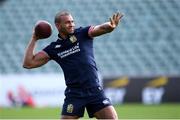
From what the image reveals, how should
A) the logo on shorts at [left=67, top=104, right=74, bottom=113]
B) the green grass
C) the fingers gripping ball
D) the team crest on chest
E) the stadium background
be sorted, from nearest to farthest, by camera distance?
the logo on shorts at [left=67, top=104, right=74, bottom=113]
the team crest on chest
the fingers gripping ball
the green grass
the stadium background

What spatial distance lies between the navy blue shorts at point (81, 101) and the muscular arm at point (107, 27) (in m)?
0.71

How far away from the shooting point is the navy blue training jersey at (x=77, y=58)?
7430 mm

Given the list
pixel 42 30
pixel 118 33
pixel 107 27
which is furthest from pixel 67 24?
pixel 118 33

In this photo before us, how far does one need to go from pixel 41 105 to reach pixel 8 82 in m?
1.20

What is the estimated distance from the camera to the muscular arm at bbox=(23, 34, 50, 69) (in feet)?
24.9

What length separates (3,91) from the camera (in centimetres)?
1780

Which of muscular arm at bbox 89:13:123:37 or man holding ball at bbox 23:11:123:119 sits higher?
muscular arm at bbox 89:13:123:37

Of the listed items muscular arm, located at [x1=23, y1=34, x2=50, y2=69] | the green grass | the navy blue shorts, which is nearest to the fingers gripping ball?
muscular arm, located at [x1=23, y1=34, x2=50, y2=69]

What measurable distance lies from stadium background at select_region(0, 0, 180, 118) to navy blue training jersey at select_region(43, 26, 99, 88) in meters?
10.2

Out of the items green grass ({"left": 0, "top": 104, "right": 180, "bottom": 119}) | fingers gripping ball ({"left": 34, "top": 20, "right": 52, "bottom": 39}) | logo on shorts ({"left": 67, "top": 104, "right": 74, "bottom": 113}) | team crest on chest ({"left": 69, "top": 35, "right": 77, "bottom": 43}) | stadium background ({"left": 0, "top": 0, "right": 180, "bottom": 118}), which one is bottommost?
logo on shorts ({"left": 67, "top": 104, "right": 74, "bottom": 113})

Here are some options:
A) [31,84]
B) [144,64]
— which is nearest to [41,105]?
[31,84]

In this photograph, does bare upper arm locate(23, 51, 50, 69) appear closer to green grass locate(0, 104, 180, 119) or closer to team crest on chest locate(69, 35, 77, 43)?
team crest on chest locate(69, 35, 77, 43)

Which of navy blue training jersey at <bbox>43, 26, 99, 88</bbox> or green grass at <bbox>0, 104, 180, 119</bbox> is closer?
navy blue training jersey at <bbox>43, 26, 99, 88</bbox>

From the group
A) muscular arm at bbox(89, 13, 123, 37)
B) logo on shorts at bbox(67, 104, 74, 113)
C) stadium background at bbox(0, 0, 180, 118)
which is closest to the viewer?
muscular arm at bbox(89, 13, 123, 37)
